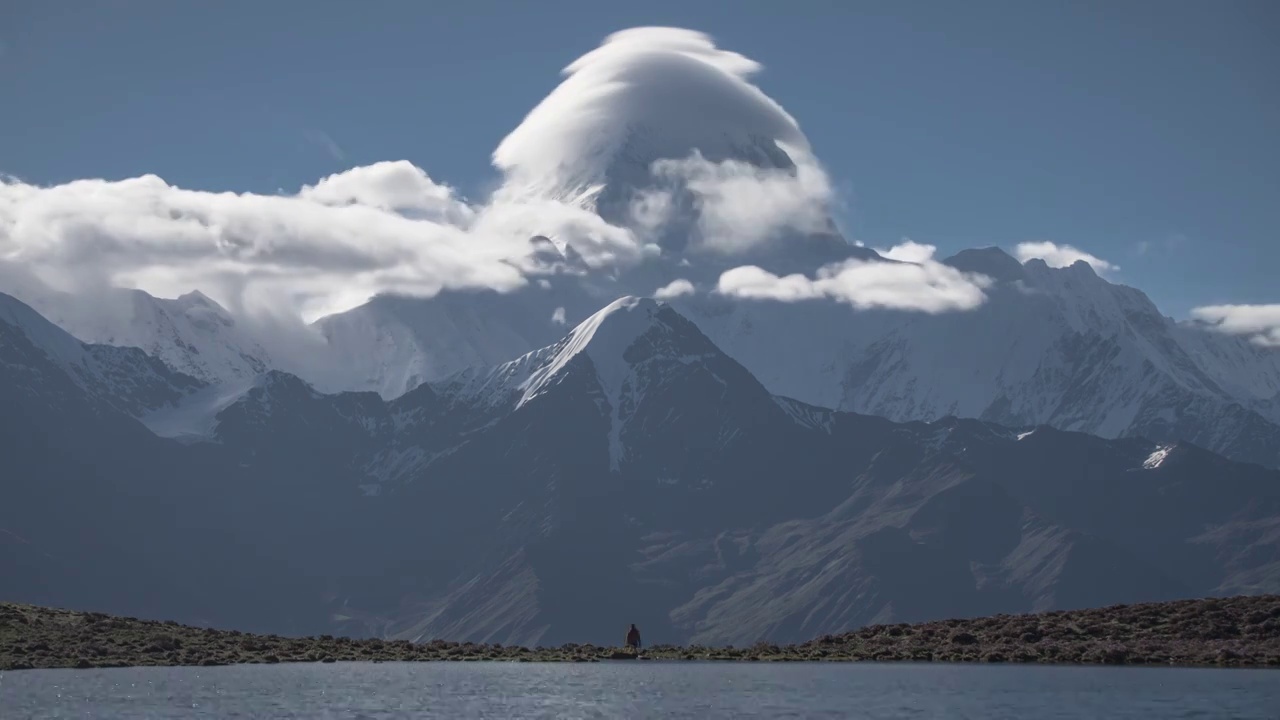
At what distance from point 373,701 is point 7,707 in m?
17.2

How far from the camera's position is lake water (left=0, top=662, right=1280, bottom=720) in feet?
274

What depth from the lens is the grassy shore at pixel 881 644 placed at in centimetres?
11381

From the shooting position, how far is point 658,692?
95.9 meters

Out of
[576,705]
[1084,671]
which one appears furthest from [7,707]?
[1084,671]

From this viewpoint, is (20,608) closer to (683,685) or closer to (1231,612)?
(683,685)

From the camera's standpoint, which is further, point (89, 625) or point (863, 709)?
point (89, 625)

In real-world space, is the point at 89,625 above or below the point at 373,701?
above

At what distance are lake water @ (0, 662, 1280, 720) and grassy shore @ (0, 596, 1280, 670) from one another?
638 cm

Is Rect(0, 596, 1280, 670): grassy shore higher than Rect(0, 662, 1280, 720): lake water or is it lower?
higher

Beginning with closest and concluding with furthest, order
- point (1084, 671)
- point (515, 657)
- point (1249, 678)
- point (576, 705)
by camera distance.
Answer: point (576, 705), point (1249, 678), point (1084, 671), point (515, 657)

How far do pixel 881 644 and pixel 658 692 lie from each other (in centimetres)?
3625

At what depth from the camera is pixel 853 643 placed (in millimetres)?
131625

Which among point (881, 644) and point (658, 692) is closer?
point (658, 692)

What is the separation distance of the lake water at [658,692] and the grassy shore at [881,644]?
638cm
